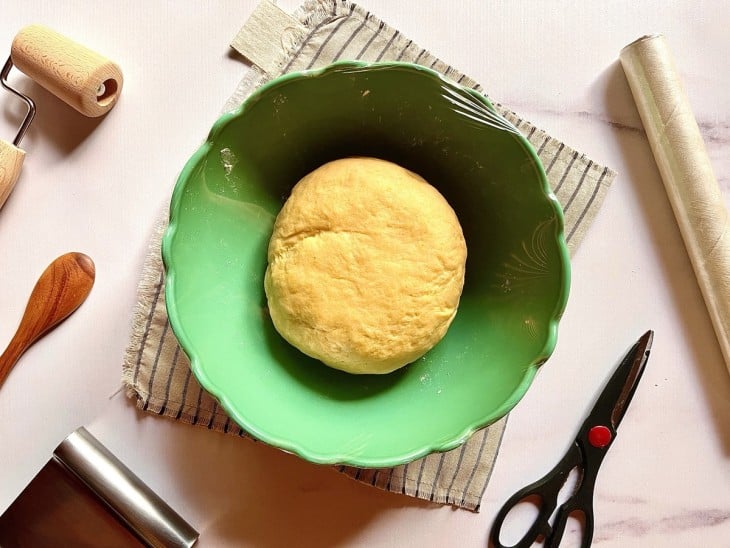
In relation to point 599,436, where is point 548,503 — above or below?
below

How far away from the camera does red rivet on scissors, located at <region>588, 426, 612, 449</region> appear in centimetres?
91

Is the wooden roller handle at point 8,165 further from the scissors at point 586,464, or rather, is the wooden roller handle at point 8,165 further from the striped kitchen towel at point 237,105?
the scissors at point 586,464

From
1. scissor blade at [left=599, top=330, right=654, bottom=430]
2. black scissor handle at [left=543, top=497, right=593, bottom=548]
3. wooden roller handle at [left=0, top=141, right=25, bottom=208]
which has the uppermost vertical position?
scissor blade at [left=599, top=330, right=654, bottom=430]

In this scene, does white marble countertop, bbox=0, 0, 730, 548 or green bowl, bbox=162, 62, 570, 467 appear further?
white marble countertop, bbox=0, 0, 730, 548

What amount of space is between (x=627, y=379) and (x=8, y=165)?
0.88 meters

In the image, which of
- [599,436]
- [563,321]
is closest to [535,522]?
[599,436]

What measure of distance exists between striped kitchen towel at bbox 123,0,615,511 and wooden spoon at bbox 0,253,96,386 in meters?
0.09

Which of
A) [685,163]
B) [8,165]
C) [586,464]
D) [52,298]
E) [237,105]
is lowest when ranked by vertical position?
[52,298]

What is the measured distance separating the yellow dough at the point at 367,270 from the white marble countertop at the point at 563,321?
10.2 inches

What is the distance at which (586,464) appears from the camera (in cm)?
92

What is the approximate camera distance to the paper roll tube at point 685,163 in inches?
34.8

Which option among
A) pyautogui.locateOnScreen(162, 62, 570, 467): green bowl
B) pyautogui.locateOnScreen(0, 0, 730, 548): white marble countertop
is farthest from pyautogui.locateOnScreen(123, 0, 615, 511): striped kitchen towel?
pyautogui.locateOnScreen(162, 62, 570, 467): green bowl

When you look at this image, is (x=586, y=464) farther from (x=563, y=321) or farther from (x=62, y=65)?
(x=62, y=65)

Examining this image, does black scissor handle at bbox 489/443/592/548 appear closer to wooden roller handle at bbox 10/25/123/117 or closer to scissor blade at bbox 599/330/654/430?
scissor blade at bbox 599/330/654/430
